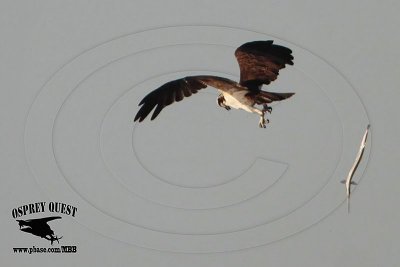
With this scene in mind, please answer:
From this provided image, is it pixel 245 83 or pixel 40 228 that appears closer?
pixel 245 83

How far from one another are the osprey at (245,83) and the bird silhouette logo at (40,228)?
341 centimetres

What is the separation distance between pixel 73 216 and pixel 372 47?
20.1ft

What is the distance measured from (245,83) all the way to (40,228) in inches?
204

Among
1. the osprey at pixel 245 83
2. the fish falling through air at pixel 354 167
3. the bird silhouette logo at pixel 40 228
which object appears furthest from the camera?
the bird silhouette logo at pixel 40 228

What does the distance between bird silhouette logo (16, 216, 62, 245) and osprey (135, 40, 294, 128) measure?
11.2 ft

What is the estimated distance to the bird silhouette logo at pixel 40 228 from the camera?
21.0 metres

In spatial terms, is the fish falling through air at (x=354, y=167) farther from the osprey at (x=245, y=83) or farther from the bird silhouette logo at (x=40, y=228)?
the bird silhouette logo at (x=40, y=228)

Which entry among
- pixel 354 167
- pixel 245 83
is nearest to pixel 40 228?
pixel 245 83

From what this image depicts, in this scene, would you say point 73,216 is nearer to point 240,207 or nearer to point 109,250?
point 109,250

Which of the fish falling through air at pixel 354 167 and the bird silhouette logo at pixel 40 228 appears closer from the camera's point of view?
the fish falling through air at pixel 354 167

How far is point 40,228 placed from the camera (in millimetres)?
21062

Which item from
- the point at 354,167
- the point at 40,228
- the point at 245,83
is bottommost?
the point at 40,228

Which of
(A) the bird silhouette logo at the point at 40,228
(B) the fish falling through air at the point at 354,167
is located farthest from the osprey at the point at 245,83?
(A) the bird silhouette logo at the point at 40,228

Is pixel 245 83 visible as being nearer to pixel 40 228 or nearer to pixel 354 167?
pixel 354 167
